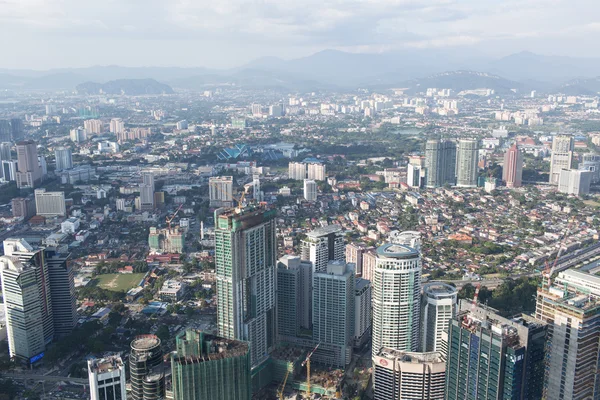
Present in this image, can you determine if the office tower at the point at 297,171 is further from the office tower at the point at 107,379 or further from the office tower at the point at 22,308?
the office tower at the point at 107,379

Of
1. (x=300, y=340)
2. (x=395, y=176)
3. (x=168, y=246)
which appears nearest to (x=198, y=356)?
(x=300, y=340)

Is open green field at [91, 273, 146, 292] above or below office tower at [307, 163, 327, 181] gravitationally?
below

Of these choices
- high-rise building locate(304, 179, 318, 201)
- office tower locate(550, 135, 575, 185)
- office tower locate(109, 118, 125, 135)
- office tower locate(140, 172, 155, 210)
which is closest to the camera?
office tower locate(140, 172, 155, 210)

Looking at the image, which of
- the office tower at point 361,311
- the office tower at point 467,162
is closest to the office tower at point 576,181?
the office tower at point 467,162

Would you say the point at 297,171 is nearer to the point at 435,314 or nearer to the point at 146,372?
the point at 435,314

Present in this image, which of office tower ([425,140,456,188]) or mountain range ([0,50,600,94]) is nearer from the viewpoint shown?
office tower ([425,140,456,188])

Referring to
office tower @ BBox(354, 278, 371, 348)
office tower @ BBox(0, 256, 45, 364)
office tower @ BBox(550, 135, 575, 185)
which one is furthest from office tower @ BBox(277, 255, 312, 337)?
office tower @ BBox(550, 135, 575, 185)

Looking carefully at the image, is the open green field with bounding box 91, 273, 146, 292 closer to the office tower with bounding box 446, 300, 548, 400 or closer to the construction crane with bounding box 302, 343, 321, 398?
the construction crane with bounding box 302, 343, 321, 398
